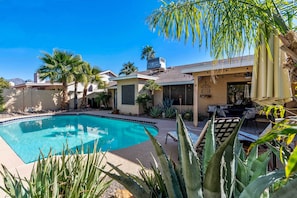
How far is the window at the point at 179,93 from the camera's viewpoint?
54.0 feet

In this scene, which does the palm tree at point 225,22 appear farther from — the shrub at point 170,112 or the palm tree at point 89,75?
the palm tree at point 89,75

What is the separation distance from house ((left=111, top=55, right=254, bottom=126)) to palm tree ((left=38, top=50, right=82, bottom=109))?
6011 mm

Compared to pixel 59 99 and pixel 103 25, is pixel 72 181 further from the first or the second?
pixel 59 99

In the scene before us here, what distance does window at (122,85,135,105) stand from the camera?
62.2 ft

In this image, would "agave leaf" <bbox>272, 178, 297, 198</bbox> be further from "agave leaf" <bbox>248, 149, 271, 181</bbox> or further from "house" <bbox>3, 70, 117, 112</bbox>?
"house" <bbox>3, 70, 117, 112</bbox>

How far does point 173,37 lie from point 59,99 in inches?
991

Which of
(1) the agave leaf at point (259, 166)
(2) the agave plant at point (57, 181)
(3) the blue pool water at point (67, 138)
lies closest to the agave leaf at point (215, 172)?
(1) the agave leaf at point (259, 166)

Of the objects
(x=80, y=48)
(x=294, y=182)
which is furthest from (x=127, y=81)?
(x=294, y=182)

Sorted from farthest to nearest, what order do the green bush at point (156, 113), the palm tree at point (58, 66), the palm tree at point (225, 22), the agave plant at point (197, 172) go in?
the palm tree at point (58, 66) < the green bush at point (156, 113) < the palm tree at point (225, 22) < the agave plant at point (197, 172)

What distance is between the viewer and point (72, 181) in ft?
8.65

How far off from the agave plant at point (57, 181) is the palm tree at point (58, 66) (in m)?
19.5

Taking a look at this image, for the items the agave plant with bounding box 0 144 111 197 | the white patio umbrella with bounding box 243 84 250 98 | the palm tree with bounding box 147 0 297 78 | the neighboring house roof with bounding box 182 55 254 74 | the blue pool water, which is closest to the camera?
the agave plant with bounding box 0 144 111 197

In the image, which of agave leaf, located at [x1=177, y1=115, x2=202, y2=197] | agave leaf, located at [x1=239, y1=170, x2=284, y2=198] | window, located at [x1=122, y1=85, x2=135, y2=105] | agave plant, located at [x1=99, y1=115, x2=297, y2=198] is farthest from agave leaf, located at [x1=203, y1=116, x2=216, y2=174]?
window, located at [x1=122, y1=85, x2=135, y2=105]

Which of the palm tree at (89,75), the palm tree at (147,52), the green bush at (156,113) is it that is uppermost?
the palm tree at (147,52)
